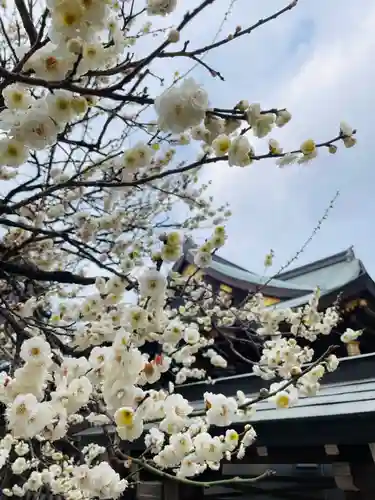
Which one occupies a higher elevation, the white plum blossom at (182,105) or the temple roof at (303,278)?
the temple roof at (303,278)

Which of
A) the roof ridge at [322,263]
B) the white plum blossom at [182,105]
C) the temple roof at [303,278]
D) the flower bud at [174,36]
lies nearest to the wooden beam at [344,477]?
the temple roof at [303,278]

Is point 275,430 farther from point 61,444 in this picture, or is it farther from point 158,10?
point 61,444

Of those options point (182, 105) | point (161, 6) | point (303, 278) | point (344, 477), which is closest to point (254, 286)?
point (303, 278)

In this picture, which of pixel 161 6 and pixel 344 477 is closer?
pixel 161 6

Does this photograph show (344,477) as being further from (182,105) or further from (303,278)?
(303,278)

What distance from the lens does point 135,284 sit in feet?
8.36

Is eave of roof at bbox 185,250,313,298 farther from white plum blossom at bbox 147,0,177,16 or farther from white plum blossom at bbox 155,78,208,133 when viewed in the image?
white plum blossom at bbox 155,78,208,133

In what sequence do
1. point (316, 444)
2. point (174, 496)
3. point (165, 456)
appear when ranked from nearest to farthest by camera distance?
point (165, 456)
point (316, 444)
point (174, 496)

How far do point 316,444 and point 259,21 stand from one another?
284 cm

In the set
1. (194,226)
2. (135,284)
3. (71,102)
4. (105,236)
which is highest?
(194,226)

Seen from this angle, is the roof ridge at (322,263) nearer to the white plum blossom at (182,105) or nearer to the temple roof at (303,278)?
the temple roof at (303,278)

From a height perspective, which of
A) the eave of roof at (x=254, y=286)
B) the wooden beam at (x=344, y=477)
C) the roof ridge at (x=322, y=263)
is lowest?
the wooden beam at (x=344, y=477)

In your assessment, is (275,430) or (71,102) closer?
(71,102)

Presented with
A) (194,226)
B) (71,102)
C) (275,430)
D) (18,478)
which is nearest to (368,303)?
(194,226)
